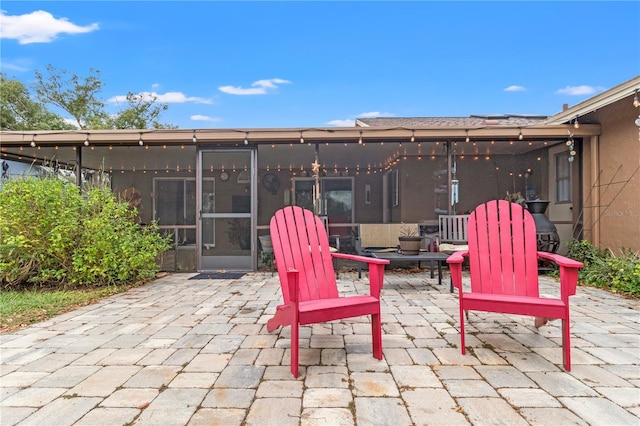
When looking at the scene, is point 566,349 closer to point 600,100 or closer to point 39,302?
point 600,100

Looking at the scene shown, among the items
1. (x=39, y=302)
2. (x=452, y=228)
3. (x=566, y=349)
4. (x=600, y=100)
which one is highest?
(x=600, y=100)

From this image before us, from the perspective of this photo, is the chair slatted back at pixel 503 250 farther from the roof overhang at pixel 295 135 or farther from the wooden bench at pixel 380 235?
the wooden bench at pixel 380 235

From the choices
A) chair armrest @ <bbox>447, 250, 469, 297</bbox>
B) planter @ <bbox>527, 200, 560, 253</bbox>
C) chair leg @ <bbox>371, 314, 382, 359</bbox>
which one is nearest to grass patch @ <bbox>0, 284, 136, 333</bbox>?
chair leg @ <bbox>371, 314, 382, 359</bbox>

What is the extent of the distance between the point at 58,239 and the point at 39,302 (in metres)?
0.87

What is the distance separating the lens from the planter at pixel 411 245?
15.8ft

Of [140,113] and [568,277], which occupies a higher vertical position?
[140,113]

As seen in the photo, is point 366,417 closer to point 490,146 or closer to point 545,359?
point 545,359

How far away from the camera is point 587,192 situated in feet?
18.9

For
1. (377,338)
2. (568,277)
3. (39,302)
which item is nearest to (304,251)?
(377,338)

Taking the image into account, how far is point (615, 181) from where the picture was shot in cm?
527

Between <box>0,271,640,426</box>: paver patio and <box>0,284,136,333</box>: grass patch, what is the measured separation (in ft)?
0.76

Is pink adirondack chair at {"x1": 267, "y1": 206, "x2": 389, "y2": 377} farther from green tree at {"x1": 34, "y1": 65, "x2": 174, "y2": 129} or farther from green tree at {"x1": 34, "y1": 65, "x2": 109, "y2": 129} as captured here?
green tree at {"x1": 34, "y1": 65, "x2": 109, "y2": 129}

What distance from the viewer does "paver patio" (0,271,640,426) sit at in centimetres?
159

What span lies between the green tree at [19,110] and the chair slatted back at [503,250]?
19.3m
